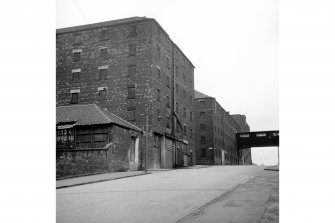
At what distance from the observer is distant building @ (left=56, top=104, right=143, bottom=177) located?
68.8 feet

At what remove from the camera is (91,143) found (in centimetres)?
2328

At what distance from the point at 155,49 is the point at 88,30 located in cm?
614

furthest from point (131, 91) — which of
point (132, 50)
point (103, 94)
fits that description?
point (132, 50)

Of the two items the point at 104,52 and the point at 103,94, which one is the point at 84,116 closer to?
the point at 103,94

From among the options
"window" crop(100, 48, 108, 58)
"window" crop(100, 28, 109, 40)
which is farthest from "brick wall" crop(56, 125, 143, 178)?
"window" crop(100, 28, 109, 40)

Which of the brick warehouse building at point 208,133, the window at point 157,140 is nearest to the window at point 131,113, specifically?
the window at point 157,140

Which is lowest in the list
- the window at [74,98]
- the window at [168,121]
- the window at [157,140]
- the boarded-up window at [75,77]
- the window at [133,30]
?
the window at [157,140]

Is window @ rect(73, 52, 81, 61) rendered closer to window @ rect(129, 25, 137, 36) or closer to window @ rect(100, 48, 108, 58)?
window @ rect(100, 48, 108, 58)

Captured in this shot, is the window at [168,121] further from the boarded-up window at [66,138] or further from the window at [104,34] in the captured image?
the boarded-up window at [66,138]

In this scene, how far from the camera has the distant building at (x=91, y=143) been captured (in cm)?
2097
